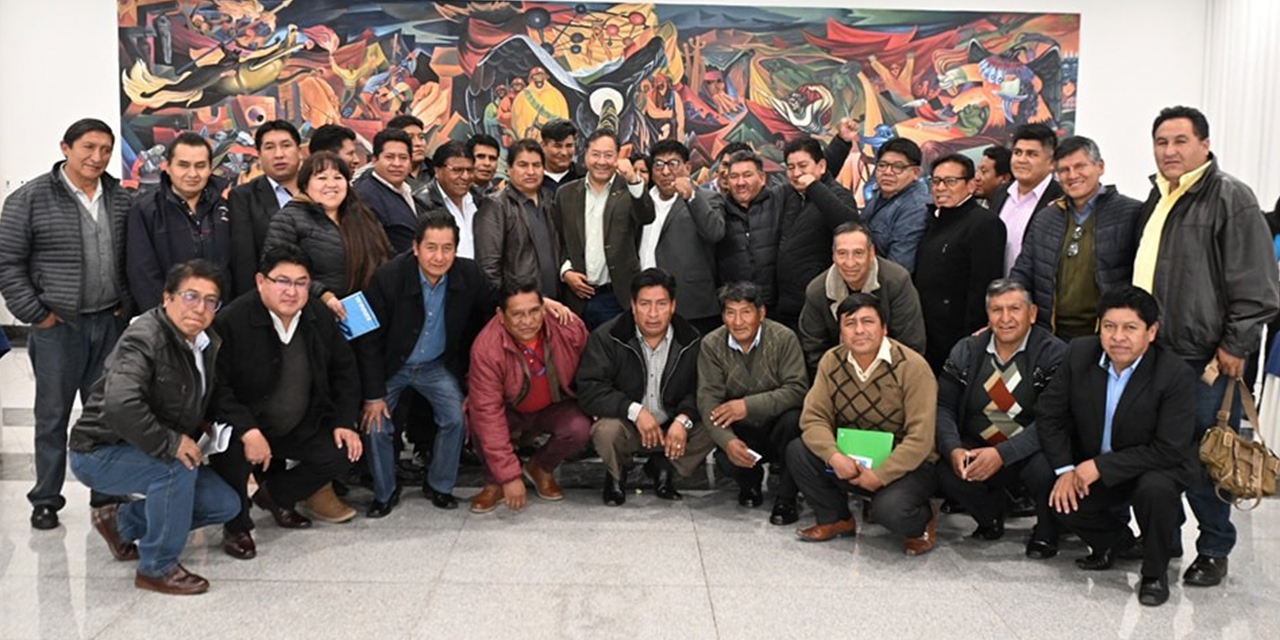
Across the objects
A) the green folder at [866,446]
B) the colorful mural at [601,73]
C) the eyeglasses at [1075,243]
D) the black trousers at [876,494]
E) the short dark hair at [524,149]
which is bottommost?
the black trousers at [876,494]

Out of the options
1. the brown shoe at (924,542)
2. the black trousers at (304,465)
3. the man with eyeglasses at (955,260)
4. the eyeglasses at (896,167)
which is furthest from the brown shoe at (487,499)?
the eyeglasses at (896,167)

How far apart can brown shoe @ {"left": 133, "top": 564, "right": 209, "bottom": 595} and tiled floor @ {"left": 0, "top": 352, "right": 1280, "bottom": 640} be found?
40 mm

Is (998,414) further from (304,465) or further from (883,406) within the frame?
(304,465)

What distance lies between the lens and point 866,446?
381cm

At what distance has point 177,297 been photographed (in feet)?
10.7

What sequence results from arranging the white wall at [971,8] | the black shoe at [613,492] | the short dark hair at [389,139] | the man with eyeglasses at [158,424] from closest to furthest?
1. the man with eyeglasses at [158,424]
2. the black shoe at [613,492]
3. the short dark hair at [389,139]
4. the white wall at [971,8]

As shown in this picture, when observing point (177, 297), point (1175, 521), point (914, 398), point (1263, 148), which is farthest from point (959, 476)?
point (1263, 148)

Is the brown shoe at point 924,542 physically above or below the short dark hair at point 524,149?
below

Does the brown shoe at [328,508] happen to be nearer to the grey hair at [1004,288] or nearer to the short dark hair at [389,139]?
the short dark hair at [389,139]

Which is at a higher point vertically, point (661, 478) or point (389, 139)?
point (389, 139)

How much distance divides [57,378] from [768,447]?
2868mm

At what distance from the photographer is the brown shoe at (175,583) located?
3211 mm

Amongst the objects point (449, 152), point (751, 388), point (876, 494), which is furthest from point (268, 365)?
point (876, 494)

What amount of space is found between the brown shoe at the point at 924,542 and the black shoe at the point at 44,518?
328cm
